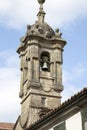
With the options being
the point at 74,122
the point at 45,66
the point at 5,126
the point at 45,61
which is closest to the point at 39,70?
the point at 45,66

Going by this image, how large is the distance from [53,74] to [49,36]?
3.71 metres

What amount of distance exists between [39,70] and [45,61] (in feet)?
4.76

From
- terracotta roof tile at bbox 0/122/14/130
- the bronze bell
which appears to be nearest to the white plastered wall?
the bronze bell

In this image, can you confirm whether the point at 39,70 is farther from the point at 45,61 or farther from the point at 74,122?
the point at 74,122

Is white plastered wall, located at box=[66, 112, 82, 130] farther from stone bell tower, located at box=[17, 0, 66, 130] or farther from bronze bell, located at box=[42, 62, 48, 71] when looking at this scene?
bronze bell, located at box=[42, 62, 48, 71]

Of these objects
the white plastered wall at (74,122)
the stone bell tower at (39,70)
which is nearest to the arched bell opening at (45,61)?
the stone bell tower at (39,70)

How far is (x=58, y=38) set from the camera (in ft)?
127

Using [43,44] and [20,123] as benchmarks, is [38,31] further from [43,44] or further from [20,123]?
[20,123]

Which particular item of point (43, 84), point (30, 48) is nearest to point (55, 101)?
point (43, 84)

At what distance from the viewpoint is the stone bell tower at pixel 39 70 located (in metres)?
35.3

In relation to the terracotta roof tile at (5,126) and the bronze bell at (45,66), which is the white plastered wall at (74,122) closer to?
the bronze bell at (45,66)

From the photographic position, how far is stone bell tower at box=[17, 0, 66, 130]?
35.3 meters

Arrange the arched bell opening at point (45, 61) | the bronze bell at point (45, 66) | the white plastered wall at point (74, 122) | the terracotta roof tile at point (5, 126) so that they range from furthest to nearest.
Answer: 1. the terracotta roof tile at point (5, 126)
2. the arched bell opening at point (45, 61)
3. the bronze bell at point (45, 66)
4. the white plastered wall at point (74, 122)

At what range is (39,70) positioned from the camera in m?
36.7
